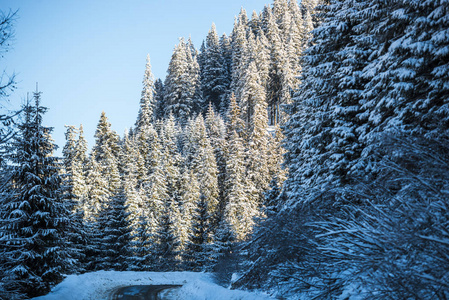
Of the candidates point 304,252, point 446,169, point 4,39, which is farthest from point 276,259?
point 4,39

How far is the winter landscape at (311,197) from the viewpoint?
5.24 m

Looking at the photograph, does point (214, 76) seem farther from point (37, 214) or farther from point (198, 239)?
point (37, 214)

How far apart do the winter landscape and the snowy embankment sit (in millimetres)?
117

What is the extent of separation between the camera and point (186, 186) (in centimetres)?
4238

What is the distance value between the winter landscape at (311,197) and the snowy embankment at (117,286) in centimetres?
12

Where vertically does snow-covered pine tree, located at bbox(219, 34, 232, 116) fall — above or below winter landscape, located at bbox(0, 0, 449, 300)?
above

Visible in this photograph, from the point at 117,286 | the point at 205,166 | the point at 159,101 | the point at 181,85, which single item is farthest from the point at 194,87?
the point at 117,286

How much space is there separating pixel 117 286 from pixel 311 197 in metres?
15.8

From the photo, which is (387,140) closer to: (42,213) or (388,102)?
(388,102)

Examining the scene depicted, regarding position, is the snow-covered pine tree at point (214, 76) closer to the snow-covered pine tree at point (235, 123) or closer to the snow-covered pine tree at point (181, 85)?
the snow-covered pine tree at point (181, 85)

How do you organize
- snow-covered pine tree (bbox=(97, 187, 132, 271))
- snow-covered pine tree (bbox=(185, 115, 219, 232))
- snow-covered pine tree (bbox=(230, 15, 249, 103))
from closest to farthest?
snow-covered pine tree (bbox=(97, 187, 132, 271)), snow-covered pine tree (bbox=(185, 115, 219, 232)), snow-covered pine tree (bbox=(230, 15, 249, 103))

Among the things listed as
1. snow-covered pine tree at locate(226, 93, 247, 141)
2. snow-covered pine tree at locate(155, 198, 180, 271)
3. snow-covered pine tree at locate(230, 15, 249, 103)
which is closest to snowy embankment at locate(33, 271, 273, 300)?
snow-covered pine tree at locate(155, 198, 180, 271)

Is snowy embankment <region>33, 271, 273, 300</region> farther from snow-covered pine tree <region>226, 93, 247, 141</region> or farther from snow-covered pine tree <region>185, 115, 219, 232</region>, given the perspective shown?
snow-covered pine tree <region>226, 93, 247, 141</region>

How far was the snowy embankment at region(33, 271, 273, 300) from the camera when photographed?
12.1 metres
